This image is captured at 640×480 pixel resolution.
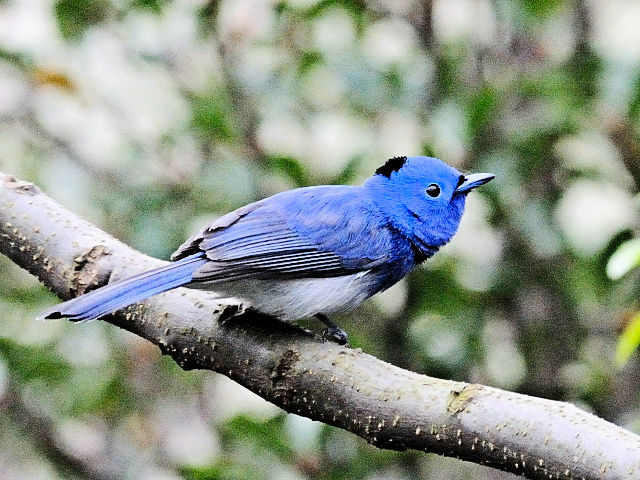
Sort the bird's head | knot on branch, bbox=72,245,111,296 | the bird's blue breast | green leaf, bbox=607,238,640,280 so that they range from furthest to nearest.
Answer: the bird's head
the bird's blue breast
knot on branch, bbox=72,245,111,296
green leaf, bbox=607,238,640,280

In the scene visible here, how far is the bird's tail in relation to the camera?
7.61 feet

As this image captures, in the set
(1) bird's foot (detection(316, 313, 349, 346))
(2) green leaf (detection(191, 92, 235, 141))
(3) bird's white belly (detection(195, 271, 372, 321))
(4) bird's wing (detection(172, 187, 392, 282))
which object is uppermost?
(2) green leaf (detection(191, 92, 235, 141))

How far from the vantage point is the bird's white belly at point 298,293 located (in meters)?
2.85

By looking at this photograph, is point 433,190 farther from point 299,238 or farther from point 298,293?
point 298,293

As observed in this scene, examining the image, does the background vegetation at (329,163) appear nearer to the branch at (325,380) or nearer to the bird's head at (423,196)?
the bird's head at (423,196)

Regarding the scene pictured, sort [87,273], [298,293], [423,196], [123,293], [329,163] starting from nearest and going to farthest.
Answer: [123,293], [87,273], [298,293], [423,196], [329,163]

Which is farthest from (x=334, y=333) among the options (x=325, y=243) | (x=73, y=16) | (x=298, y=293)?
(x=73, y=16)

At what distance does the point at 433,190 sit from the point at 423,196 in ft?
0.15

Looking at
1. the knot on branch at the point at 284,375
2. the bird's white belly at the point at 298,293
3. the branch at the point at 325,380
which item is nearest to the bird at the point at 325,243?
the bird's white belly at the point at 298,293

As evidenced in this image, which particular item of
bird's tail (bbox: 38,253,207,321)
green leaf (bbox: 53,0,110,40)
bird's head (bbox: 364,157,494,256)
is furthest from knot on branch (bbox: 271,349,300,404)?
green leaf (bbox: 53,0,110,40)

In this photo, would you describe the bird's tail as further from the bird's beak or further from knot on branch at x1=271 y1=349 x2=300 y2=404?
the bird's beak

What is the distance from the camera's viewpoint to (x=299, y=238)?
121 inches

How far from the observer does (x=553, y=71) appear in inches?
168

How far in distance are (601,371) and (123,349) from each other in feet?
7.49
